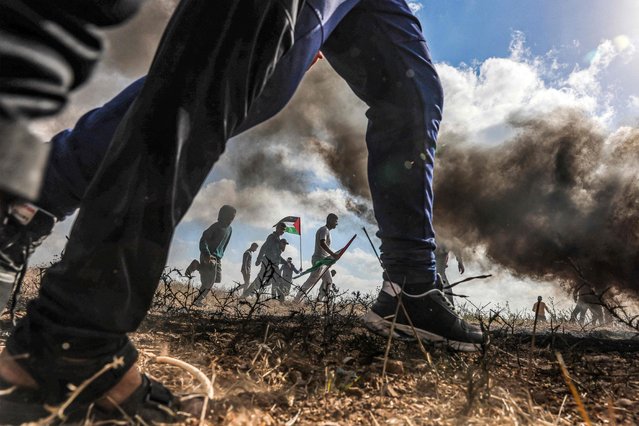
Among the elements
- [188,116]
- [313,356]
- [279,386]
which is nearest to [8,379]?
[188,116]

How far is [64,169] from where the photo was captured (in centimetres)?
150

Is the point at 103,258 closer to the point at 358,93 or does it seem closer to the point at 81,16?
the point at 81,16

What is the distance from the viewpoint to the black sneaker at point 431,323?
2004 mm

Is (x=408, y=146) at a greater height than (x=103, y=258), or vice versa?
(x=408, y=146)

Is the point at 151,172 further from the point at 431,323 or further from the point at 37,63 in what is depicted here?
the point at 431,323

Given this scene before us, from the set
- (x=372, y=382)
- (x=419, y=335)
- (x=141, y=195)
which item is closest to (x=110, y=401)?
(x=141, y=195)

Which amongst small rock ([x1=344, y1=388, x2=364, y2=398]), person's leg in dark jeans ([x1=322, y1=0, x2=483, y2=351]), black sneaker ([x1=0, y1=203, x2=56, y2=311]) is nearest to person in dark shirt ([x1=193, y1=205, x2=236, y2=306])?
person's leg in dark jeans ([x1=322, y1=0, x2=483, y2=351])

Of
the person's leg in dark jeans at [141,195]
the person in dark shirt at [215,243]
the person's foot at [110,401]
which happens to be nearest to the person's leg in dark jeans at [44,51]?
the person's leg in dark jeans at [141,195]

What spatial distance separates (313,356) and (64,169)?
3.70 feet

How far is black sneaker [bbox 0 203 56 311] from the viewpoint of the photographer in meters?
1.28

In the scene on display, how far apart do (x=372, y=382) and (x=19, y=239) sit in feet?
3.86

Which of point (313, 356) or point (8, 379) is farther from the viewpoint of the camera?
point (313, 356)

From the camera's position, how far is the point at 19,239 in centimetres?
136

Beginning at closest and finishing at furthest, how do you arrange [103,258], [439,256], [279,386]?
[103,258] → [279,386] → [439,256]
